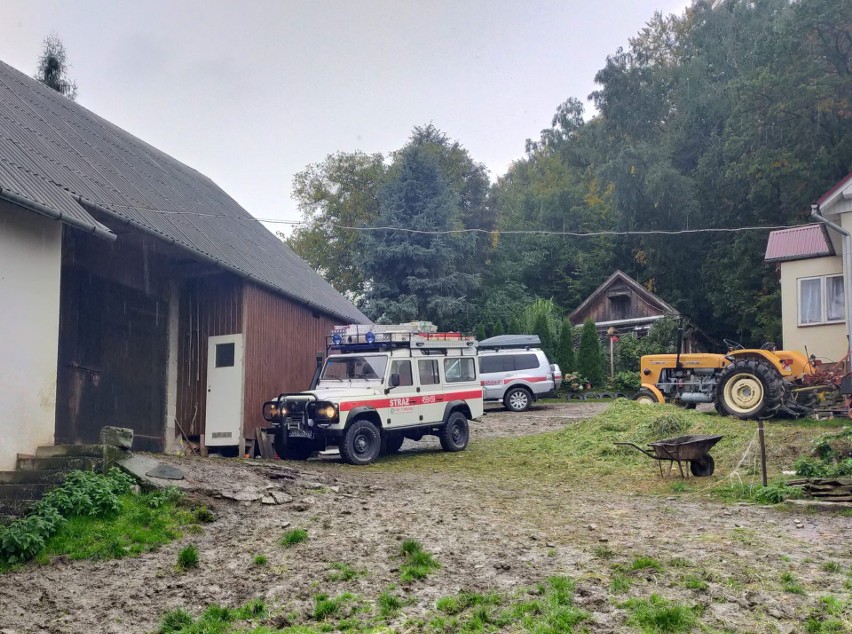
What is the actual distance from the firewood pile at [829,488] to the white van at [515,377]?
1450 centimetres

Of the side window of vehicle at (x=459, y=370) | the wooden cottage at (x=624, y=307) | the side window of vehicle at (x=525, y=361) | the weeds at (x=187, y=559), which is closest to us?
the weeds at (x=187, y=559)

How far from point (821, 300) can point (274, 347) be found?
13866 millimetres

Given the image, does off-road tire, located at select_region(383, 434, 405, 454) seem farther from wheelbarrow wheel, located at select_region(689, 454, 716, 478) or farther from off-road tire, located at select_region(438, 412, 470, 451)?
wheelbarrow wheel, located at select_region(689, 454, 716, 478)

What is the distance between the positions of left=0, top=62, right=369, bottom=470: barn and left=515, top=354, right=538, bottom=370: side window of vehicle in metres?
7.83

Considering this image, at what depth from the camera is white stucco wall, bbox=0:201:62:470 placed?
8.84 m

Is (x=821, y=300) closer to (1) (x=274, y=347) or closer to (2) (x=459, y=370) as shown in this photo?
(2) (x=459, y=370)

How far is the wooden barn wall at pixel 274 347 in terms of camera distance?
49.9 ft

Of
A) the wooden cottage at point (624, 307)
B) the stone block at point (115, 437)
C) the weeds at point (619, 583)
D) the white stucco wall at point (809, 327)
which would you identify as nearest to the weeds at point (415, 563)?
the weeds at point (619, 583)

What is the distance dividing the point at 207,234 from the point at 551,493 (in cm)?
843

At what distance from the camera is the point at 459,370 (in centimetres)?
1605

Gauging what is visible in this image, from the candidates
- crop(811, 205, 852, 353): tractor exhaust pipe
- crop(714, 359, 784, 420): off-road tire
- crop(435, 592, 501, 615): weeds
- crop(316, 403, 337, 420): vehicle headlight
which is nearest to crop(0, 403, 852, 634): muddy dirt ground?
crop(435, 592, 501, 615): weeds

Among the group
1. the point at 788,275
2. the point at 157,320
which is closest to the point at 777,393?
the point at 788,275

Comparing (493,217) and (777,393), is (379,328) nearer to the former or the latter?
(777,393)

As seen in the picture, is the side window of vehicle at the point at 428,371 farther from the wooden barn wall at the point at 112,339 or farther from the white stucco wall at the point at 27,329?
the white stucco wall at the point at 27,329
